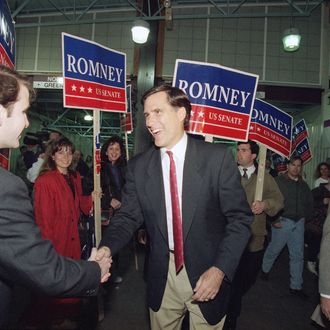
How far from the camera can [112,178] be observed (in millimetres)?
5312

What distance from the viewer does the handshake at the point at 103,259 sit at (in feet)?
5.99

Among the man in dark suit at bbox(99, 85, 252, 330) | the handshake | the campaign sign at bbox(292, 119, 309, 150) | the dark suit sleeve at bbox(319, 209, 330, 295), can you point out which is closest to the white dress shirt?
the man in dark suit at bbox(99, 85, 252, 330)

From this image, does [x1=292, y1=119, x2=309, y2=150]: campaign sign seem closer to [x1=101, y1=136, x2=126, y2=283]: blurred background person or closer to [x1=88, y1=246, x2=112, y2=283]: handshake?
[x1=101, y1=136, x2=126, y2=283]: blurred background person

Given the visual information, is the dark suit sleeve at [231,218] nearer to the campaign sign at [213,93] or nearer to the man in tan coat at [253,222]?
the campaign sign at [213,93]

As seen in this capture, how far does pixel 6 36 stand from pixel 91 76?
1.25 m

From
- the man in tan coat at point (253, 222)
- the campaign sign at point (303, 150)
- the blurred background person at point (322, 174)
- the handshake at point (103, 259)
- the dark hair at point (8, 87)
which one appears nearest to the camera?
the dark hair at point (8, 87)

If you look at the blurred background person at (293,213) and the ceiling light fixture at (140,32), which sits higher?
the ceiling light fixture at (140,32)

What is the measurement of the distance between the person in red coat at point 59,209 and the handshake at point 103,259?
1.77m

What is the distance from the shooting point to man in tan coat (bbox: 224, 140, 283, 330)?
382 centimetres

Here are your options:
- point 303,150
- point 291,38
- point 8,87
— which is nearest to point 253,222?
point 303,150

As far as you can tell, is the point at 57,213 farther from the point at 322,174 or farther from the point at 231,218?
the point at 322,174

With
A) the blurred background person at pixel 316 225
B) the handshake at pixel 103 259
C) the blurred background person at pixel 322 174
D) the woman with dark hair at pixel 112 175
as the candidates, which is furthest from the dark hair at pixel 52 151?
the blurred background person at pixel 322 174

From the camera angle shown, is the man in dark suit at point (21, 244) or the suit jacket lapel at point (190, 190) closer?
the man in dark suit at point (21, 244)

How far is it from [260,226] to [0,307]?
11.5 ft
